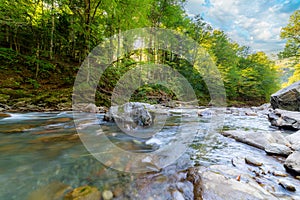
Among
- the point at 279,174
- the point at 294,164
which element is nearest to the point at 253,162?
the point at 279,174

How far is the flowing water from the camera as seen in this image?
174cm

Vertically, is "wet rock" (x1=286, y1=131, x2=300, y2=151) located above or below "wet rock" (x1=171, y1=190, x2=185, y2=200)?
above

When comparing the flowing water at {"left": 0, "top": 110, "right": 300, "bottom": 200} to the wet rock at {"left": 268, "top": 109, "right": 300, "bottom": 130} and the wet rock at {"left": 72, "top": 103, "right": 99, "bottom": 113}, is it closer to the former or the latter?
the wet rock at {"left": 72, "top": 103, "right": 99, "bottom": 113}

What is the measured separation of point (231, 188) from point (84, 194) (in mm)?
1555

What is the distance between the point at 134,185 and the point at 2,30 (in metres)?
11.8

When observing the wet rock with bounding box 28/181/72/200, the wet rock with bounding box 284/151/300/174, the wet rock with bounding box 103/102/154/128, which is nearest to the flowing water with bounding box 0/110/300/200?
the wet rock with bounding box 28/181/72/200

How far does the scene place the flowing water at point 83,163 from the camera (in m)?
1.74

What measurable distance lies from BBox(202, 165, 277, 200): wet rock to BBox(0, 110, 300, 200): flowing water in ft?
0.65

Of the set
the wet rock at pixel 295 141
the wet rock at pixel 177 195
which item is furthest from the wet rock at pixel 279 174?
the wet rock at pixel 177 195

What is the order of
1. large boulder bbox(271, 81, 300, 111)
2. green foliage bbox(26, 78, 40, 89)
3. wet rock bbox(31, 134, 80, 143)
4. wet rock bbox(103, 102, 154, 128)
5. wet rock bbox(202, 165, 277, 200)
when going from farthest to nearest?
large boulder bbox(271, 81, 300, 111)
green foliage bbox(26, 78, 40, 89)
wet rock bbox(103, 102, 154, 128)
wet rock bbox(31, 134, 80, 143)
wet rock bbox(202, 165, 277, 200)

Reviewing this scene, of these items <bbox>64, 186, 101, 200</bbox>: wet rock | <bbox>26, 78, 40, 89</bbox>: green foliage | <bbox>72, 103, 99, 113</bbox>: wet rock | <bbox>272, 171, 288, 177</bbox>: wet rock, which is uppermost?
<bbox>26, 78, 40, 89</bbox>: green foliage

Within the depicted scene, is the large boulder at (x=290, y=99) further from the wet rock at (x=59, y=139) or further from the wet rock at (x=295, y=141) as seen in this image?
the wet rock at (x=59, y=139)

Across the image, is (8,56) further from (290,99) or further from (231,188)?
(290,99)

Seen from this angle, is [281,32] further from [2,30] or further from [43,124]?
[2,30]
